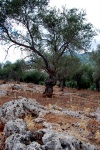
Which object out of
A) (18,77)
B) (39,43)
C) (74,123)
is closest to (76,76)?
(18,77)

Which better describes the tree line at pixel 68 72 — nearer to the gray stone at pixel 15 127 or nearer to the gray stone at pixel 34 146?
the gray stone at pixel 15 127

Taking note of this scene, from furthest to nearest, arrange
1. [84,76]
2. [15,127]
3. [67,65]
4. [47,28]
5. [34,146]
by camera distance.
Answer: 1. [84,76]
2. [67,65]
3. [47,28]
4. [15,127]
5. [34,146]

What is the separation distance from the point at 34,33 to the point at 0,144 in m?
20.7

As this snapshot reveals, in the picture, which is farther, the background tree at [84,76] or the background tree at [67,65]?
the background tree at [84,76]

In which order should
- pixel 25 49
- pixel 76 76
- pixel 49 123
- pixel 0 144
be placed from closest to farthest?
pixel 0 144, pixel 49 123, pixel 25 49, pixel 76 76

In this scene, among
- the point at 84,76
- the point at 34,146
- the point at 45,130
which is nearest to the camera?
the point at 34,146

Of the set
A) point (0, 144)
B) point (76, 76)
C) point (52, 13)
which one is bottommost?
point (0, 144)

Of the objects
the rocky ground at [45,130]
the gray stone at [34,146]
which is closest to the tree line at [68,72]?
the rocky ground at [45,130]

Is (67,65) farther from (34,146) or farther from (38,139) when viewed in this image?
(34,146)

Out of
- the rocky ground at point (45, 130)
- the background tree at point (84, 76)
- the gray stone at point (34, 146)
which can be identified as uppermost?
the background tree at point (84, 76)

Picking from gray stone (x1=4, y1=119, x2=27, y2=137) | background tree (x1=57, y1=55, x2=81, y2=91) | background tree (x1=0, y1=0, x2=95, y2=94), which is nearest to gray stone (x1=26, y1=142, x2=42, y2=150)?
gray stone (x1=4, y1=119, x2=27, y2=137)

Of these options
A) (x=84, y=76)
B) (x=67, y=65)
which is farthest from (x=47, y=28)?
(x=84, y=76)

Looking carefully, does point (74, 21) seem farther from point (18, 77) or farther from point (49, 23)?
point (18, 77)

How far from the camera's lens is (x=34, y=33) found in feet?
97.5
